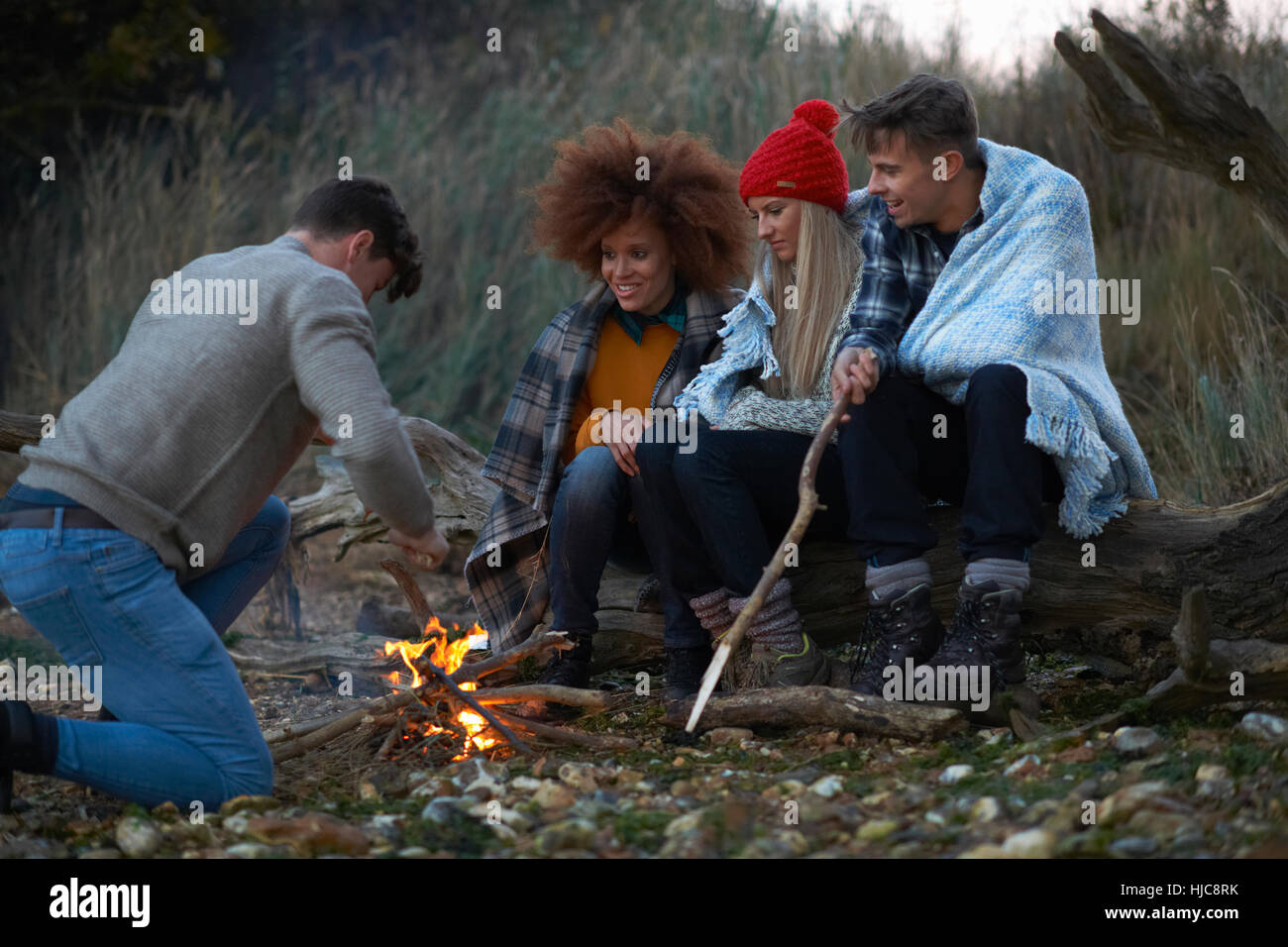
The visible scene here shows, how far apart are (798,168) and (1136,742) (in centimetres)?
186

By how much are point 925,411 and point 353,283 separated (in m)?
1.58

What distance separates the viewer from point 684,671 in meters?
3.73

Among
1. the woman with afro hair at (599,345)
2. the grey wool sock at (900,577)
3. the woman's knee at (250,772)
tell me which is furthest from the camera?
the woman with afro hair at (599,345)

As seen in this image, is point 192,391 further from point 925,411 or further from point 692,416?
point 925,411

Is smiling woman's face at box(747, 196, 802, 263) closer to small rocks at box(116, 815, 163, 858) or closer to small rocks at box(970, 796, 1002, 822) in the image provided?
small rocks at box(970, 796, 1002, 822)

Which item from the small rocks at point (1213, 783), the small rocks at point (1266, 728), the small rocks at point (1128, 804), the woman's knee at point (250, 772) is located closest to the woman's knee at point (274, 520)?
the woman's knee at point (250, 772)

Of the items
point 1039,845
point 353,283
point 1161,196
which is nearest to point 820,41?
point 1161,196

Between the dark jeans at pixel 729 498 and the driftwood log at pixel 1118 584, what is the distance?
262 millimetres

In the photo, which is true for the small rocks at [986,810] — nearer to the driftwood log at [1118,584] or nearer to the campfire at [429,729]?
the driftwood log at [1118,584]

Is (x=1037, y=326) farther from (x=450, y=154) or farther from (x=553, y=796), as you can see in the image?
(x=450, y=154)

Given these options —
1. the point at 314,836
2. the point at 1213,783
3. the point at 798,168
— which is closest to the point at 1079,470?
the point at 1213,783

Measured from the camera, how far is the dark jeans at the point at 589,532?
3.73 metres

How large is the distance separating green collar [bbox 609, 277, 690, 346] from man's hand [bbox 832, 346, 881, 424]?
0.78 meters
